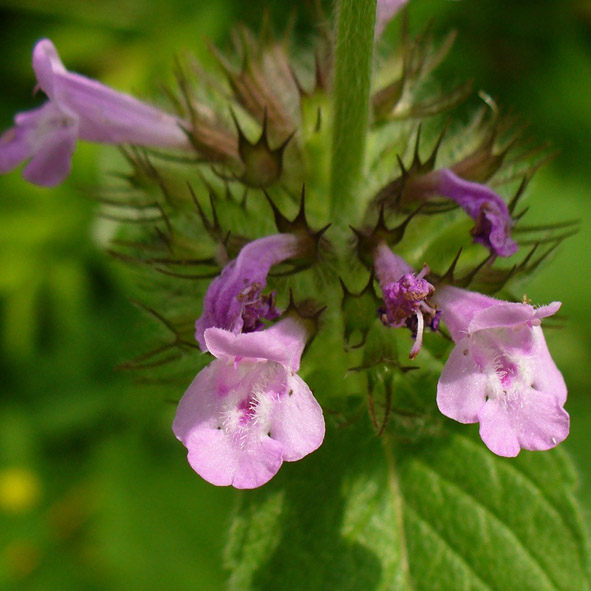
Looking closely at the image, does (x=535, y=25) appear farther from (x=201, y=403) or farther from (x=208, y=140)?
(x=201, y=403)

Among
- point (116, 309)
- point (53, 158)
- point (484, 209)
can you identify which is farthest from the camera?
point (116, 309)

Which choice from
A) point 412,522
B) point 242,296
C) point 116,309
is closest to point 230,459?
point 242,296

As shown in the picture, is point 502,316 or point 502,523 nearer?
point 502,316

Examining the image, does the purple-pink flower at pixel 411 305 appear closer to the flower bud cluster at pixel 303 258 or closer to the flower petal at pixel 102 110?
the flower bud cluster at pixel 303 258

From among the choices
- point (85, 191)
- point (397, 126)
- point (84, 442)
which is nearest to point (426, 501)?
point (397, 126)

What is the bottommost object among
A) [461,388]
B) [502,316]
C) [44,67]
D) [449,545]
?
[449,545]

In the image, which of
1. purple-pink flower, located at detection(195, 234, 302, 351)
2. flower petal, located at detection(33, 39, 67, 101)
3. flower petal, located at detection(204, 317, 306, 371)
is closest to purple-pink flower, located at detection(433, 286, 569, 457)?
flower petal, located at detection(204, 317, 306, 371)

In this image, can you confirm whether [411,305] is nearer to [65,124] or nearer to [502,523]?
[502,523]
